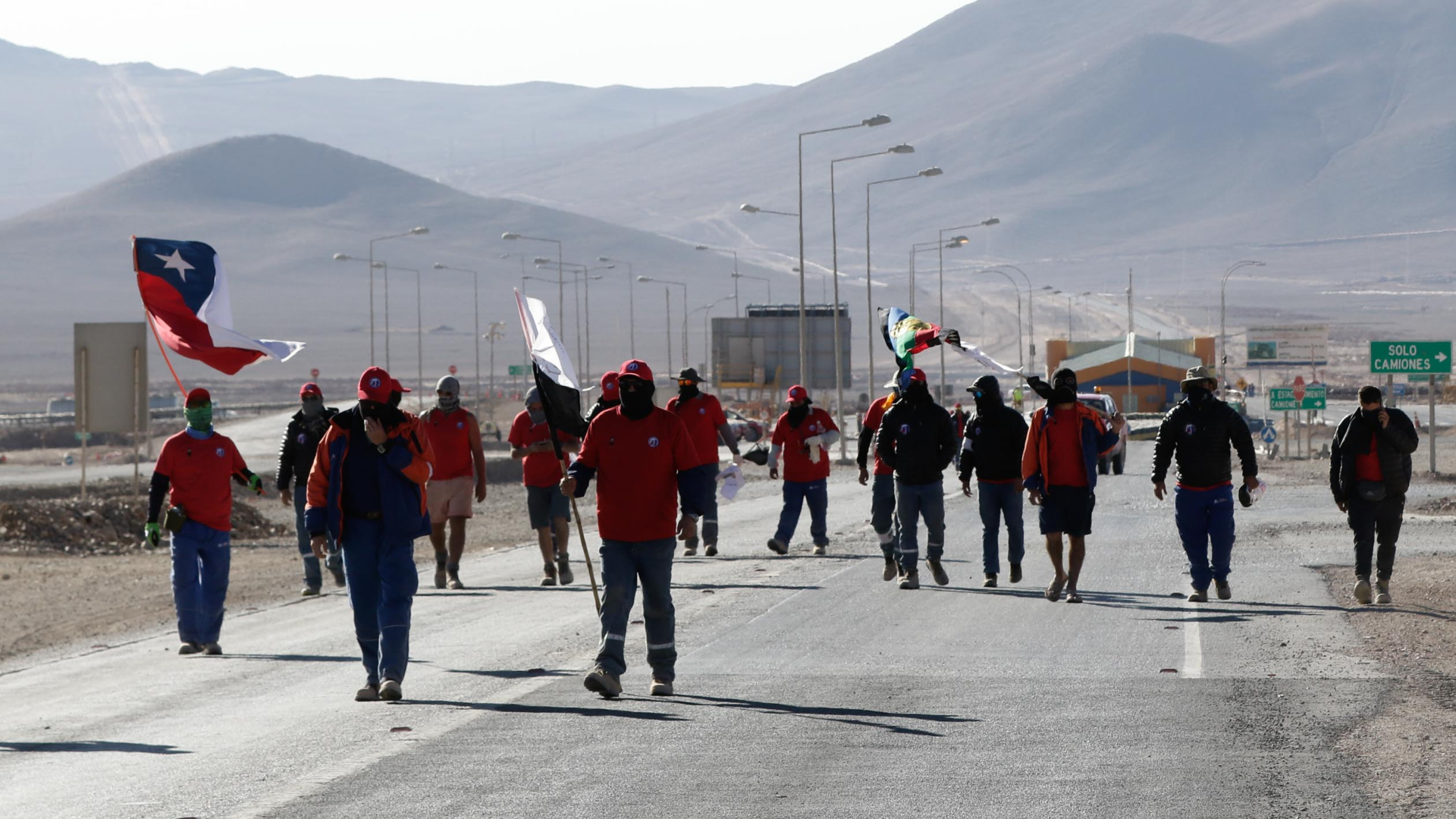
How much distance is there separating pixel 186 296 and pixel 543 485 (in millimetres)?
3380

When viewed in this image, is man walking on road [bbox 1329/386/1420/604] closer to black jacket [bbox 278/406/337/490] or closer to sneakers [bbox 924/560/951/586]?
sneakers [bbox 924/560/951/586]

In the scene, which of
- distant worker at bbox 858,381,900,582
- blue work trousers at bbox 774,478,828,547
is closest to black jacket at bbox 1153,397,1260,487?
distant worker at bbox 858,381,900,582

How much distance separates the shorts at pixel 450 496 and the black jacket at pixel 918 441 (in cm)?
351

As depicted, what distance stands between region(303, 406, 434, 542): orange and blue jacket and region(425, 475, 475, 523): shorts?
5.71 metres

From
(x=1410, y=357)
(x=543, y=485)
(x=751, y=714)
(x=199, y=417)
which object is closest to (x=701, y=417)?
(x=543, y=485)

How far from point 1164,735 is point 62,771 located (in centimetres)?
488

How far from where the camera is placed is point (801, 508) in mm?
18797

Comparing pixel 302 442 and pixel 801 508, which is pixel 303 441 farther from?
pixel 801 508

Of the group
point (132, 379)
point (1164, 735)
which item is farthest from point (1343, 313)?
point (1164, 735)

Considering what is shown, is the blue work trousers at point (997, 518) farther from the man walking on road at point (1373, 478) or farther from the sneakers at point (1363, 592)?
the sneakers at point (1363, 592)

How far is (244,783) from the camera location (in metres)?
8.00

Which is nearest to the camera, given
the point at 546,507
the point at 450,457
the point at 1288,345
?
the point at 450,457

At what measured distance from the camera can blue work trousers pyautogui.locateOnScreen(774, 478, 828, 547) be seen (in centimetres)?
1886

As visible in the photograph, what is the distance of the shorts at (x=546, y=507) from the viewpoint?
1631 centimetres
